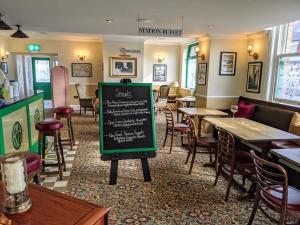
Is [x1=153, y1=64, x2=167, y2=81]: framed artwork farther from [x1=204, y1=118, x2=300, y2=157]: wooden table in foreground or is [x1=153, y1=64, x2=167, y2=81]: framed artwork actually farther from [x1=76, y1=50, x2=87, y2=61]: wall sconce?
[x1=204, y1=118, x2=300, y2=157]: wooden table in foreground

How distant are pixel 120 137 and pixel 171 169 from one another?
1.06 m

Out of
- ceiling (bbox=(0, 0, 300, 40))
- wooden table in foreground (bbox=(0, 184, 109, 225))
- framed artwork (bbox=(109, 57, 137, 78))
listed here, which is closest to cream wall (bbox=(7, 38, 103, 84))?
framed artwork (bbox=(109, 57, 137, 78))

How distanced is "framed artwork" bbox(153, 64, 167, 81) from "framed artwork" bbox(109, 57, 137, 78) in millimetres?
1134

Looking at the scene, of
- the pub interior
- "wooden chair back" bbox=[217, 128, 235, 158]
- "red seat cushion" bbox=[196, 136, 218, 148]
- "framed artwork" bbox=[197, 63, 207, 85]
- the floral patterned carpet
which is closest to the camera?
the pub interior

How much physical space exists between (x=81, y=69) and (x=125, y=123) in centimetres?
608

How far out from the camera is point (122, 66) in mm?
8039

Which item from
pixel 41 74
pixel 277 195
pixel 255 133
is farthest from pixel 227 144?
pixel 41 74

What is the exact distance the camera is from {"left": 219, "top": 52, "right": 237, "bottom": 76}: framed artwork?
5.58m

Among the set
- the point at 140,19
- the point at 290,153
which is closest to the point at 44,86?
the point at 140,19

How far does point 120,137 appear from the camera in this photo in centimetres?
310

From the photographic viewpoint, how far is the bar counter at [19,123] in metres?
2.53

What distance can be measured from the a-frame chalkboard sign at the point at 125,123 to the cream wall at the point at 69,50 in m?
5.85

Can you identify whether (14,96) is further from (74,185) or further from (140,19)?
(140,19)

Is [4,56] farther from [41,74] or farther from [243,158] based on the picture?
[243,158]
